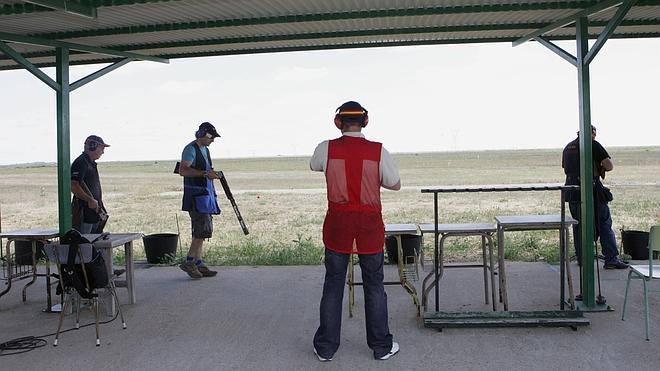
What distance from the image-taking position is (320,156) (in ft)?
13.8

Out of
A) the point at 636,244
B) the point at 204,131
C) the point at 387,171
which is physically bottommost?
the point at 636,244

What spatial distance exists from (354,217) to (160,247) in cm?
469

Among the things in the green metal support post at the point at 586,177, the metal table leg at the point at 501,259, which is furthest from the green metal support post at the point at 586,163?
the metal table leg at the point at 501,259

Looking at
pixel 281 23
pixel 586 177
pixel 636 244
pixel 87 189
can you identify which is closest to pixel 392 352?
pixel 586 177

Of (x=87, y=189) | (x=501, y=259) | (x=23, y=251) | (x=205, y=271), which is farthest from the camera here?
(x=23, y=251)

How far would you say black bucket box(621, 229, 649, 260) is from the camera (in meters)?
7.77

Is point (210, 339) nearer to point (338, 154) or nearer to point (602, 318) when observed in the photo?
point (338, 154)

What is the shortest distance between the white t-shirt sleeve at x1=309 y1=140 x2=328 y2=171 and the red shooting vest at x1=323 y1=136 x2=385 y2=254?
1.8 inches

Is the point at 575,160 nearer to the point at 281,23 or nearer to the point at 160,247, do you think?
the point at 281,23

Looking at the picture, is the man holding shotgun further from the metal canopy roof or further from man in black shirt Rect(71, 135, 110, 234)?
the metal canopy roof

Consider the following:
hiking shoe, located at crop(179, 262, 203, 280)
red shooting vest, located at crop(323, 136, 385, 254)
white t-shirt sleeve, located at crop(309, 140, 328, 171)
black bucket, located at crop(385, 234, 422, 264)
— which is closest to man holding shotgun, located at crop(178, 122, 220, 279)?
hiking shoe, located at crop(179, 262, 203, 280)

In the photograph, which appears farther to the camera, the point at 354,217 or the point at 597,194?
the point at 597,194

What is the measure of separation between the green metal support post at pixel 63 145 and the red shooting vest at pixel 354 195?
112 inches

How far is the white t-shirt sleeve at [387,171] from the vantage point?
416 cm
